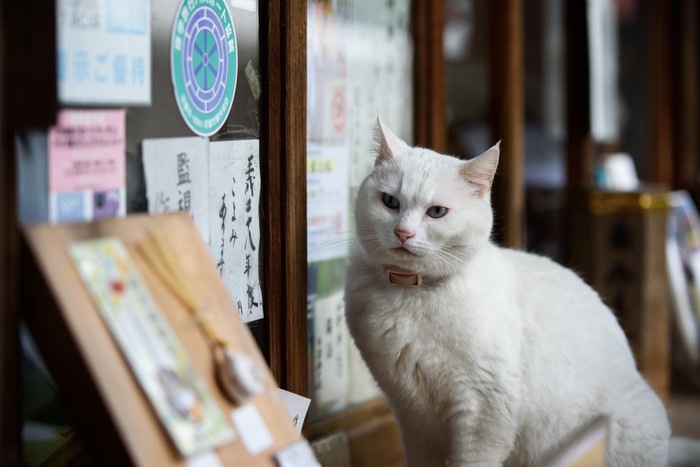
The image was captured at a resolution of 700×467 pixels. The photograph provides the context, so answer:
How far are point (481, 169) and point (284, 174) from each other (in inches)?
17.0

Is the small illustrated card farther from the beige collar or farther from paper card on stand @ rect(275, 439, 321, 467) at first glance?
the beige collar

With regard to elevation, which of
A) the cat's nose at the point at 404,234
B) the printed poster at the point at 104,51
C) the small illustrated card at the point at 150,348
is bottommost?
→ the small illustrated card at the point at 150,348

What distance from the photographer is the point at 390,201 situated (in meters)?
1.66

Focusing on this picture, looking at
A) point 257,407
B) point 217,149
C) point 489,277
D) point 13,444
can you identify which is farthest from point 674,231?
point 13,444

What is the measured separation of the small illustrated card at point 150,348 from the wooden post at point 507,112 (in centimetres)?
188

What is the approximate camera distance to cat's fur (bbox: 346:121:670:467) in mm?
1639

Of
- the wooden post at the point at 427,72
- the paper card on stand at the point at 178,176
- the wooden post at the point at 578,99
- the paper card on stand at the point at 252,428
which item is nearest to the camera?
the paper card on stand at the point at 252,428

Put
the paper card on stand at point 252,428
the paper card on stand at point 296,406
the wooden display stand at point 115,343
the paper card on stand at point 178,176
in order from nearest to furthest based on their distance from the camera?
the wooden display stand at point 115,343 → the paper card on stand at point 252,428 → the paper card on stand at point 178,176 → the paper card on stand at point 296,406

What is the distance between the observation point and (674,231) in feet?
11.8

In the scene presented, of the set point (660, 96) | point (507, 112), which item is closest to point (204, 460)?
point (507, 112)

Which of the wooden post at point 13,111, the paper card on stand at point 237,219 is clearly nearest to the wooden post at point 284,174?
the paper card on stand at point 237,219

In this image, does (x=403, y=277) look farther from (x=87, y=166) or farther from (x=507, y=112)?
(x=507, y=112)

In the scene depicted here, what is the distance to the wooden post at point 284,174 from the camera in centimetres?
175

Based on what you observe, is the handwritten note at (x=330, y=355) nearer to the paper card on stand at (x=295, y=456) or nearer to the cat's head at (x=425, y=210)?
the cat's head at (x=425, y=210)
